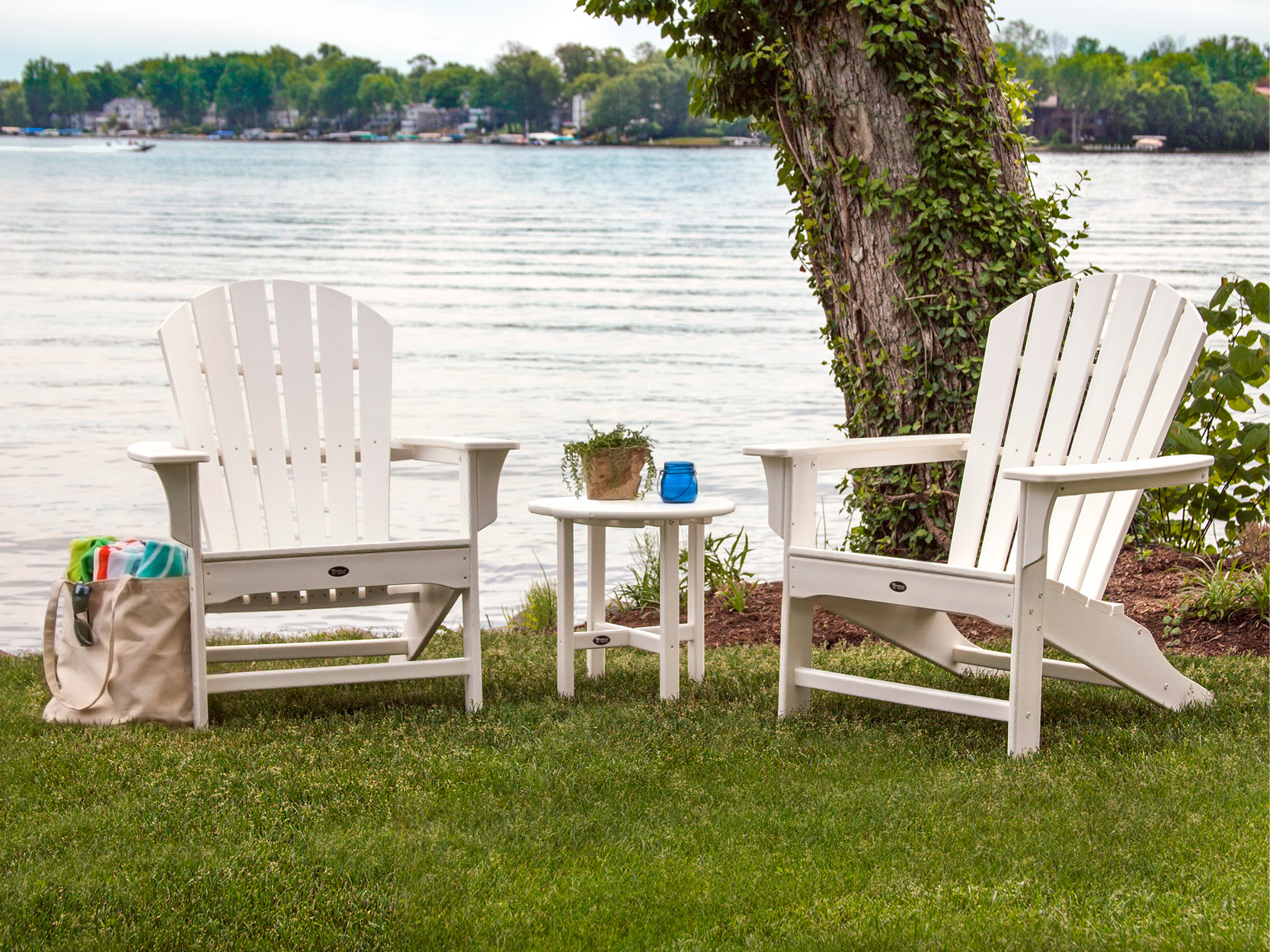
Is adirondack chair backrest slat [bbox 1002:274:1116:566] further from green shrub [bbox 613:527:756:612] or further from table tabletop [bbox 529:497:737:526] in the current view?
green shrub [bbox 613:527:756:612]

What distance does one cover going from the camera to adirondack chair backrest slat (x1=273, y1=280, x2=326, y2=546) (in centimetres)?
356

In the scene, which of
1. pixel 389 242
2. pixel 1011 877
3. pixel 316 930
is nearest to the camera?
pixel 316 930

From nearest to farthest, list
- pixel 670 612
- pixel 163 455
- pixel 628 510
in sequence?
pixel 163 455, pixel 628 510, pixel 670 612

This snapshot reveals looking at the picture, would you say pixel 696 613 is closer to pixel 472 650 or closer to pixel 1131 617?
pixel 472 650

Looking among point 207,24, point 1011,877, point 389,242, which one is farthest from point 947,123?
point 207,24

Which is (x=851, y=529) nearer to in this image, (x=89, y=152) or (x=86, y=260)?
(x=86, y=260)

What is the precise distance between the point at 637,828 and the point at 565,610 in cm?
104

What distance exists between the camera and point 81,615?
3160 mm

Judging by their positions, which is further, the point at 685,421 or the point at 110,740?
the point at 685,421

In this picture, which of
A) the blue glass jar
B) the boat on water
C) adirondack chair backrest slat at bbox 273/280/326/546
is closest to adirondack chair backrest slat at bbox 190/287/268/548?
adirondack chair backrest slat at bbox 273/280/326/546

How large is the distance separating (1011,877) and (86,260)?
22.0m

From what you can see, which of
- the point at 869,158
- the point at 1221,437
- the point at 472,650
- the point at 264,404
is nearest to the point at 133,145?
the point at 869,158

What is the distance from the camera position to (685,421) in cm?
1005

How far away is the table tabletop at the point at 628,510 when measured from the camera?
3.23 metres
